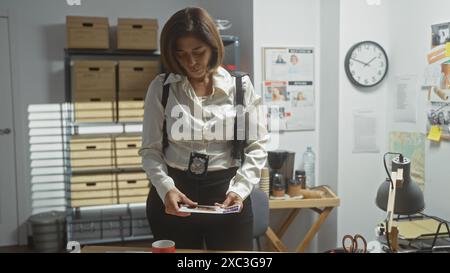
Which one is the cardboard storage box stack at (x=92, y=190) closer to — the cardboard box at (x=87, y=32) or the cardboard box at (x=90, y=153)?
the cardboard box at (x=90, y=153)

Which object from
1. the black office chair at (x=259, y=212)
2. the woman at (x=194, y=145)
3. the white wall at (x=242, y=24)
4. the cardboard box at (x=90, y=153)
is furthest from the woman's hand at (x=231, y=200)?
the cardboard box at (x=90, y=153)

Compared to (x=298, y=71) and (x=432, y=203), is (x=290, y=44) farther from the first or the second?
(x=432, y=203)

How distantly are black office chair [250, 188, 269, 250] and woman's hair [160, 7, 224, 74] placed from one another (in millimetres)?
544

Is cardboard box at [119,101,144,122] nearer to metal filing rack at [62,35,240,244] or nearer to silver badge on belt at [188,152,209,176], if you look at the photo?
metal filing rack at [62,35,240,244]

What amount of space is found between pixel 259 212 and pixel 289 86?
0.48 metres

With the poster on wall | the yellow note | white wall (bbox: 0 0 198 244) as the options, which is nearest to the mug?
white wall (bbox: 0 0 198 244)

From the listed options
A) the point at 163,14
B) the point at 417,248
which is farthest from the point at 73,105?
the point at 417,248

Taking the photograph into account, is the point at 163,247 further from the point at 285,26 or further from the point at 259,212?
the point at 285,26

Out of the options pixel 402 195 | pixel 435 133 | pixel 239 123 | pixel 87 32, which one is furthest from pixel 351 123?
pixel 87 32

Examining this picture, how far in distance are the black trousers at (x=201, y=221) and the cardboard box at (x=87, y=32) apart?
511 mm

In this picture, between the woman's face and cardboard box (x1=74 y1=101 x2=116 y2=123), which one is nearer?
the woman's face

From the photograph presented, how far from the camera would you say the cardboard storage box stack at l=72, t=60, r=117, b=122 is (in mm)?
1691

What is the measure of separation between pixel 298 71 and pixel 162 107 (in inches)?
25.9

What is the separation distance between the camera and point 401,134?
4.42 feet
